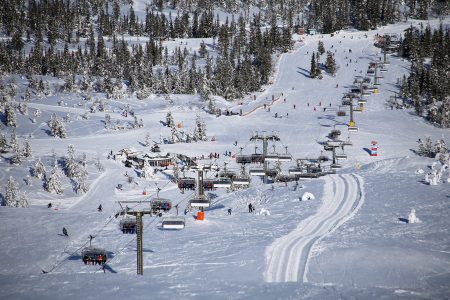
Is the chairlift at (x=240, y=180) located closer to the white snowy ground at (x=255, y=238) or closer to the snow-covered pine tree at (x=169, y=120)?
the white snowy ground at (x=255, y=238)

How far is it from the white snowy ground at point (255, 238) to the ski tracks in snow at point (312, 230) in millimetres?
81

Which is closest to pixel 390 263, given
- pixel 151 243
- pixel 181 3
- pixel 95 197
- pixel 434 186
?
pixel 151 243

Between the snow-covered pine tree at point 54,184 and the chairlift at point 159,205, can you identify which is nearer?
the chairlift at point 159,205

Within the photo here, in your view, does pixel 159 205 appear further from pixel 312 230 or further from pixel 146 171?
pixel 146 171

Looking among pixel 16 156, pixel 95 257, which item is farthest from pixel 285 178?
pixel 16 156

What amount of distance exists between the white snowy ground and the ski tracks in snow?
81mm

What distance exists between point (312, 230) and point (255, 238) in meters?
4.51

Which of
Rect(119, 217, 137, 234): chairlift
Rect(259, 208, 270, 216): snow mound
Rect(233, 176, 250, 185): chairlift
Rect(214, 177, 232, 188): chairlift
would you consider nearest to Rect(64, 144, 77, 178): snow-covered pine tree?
Rect(214, 177, 232, 188): chairlift

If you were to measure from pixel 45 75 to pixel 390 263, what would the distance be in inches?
3811

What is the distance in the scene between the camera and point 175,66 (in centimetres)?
12162

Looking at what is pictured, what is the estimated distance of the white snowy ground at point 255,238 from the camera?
27078mm

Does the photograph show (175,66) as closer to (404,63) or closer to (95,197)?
(404,63)

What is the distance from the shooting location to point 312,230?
3719 cm

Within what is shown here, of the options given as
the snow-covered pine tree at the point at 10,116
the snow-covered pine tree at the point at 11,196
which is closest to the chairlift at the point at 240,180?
the snow-covered pine tree at the point at 11,196
